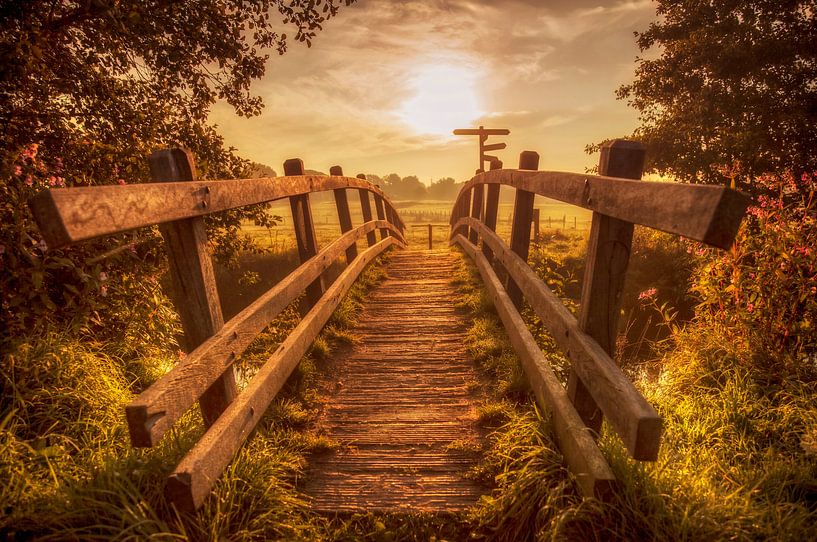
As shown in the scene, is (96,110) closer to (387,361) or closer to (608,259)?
(387,361)

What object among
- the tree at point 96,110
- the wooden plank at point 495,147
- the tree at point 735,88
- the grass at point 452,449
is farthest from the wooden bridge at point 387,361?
the wooden plank at point 495,147

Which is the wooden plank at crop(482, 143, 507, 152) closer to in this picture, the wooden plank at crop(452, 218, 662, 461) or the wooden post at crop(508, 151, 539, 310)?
the wooden post at crop(508, 151, 539, 310)

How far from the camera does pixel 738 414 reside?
10.0 ft

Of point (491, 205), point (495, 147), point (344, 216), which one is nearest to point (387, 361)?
point (344, 216)

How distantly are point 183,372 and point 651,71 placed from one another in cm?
1752

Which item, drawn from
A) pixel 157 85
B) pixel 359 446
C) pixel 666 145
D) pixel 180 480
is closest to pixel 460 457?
pixel 359 446

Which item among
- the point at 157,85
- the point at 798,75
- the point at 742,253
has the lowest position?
the point at 742,253

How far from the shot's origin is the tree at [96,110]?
3168 millimetres

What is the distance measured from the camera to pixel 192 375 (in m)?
1.85

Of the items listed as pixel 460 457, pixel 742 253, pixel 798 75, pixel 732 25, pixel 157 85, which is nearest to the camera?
pixel 460 457

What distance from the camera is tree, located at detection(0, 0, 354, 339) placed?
125 inches

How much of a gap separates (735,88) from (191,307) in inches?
630

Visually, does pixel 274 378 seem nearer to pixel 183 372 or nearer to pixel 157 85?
pixel 183 372

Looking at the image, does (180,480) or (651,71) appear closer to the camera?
(180,480)
